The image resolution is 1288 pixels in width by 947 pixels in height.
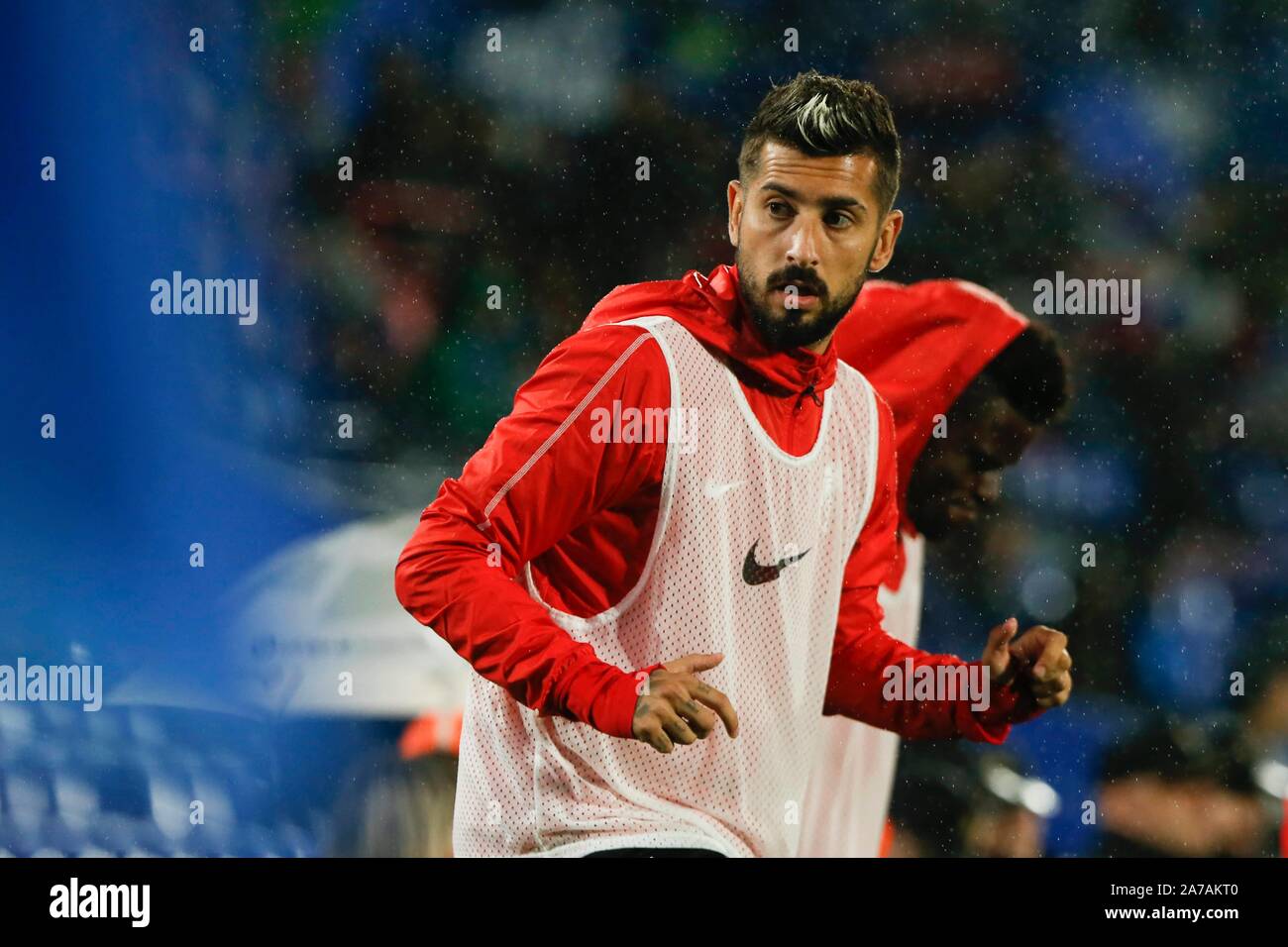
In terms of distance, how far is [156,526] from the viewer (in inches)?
106

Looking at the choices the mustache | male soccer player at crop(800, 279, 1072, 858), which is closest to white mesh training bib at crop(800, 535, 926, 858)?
male soccer player at crop(800, 279, 1072, 858)

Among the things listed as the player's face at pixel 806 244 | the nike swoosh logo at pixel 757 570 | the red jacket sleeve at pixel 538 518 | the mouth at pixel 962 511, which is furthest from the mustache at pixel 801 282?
the mouth at pixel 962 511

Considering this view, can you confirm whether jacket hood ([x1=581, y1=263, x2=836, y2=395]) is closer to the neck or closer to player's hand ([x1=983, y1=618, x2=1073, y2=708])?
the neck

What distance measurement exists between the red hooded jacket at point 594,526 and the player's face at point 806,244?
0.13 feet

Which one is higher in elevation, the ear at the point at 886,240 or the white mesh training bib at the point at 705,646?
the ear at the point at 886,240

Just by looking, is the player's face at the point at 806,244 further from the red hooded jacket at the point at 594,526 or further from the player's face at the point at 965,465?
the player's face at the point at 965,465

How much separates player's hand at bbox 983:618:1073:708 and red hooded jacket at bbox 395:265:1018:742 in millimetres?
55

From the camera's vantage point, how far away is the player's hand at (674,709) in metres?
2.05

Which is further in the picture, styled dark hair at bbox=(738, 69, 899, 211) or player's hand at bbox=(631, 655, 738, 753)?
styled dark hair at bbox=(738, 69, 899, 211)

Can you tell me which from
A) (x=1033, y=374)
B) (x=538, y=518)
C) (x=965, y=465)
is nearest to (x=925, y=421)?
(x=965, y=465)

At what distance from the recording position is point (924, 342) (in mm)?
2711

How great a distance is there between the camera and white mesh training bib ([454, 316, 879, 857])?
2.30 meters

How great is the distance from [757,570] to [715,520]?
12 cm
